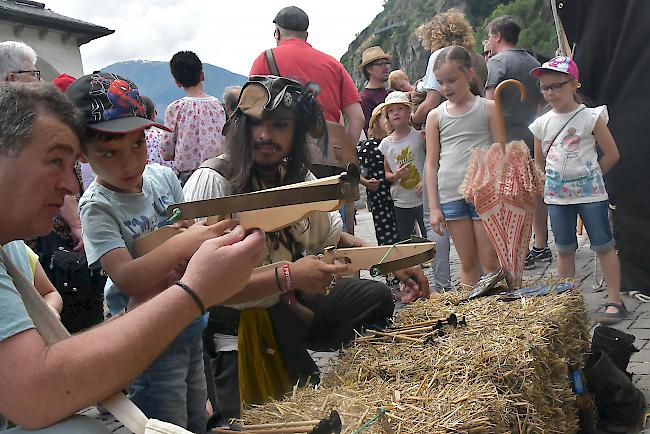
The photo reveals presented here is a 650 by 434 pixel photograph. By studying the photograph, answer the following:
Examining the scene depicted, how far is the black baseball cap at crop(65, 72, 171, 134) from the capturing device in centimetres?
207

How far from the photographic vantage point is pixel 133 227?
236 cm

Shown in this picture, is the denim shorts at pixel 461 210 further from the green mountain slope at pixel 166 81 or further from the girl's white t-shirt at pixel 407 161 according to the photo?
the green mountain slope at pixel 166 81

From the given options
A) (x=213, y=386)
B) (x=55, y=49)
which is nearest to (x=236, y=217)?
(x=213, y=386)

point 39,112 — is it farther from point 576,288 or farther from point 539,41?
point 539,41

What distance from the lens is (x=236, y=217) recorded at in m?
1.85

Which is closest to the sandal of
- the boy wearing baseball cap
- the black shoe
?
the black shoe

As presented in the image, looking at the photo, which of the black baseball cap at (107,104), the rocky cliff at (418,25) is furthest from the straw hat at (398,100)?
the rocky cliff at (418,25)

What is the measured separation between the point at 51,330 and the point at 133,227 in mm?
871

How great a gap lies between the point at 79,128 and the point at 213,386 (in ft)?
4.08

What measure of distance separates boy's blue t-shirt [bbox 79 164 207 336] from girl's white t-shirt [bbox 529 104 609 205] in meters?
3.36

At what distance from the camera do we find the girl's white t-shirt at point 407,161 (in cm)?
631

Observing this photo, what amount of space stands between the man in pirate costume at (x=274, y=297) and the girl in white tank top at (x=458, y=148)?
78.8 inches

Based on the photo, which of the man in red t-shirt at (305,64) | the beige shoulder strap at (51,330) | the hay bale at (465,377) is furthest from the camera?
the man in red t-shirt at (305,64)

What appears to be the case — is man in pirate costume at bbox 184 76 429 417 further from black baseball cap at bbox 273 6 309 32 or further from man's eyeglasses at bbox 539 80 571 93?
man's eyeglasses at bbox 539 80 571 93
